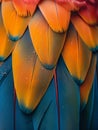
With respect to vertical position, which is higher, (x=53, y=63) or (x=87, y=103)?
(x=53, y=63)

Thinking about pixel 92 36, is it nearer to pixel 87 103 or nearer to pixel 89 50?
pixel 89 50

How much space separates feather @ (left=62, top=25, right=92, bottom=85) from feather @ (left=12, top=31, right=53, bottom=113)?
53 millimetres

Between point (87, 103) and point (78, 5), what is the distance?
24 centimetres

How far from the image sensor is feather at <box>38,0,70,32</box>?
1.13 meters

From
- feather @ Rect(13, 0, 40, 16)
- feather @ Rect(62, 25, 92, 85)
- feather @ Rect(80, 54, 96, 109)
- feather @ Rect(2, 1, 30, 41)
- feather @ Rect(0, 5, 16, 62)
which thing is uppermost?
feather @ Rect(13, 0, 40, 16)

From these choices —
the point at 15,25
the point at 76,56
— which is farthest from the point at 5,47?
the point at 76,56

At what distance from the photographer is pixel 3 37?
114cm

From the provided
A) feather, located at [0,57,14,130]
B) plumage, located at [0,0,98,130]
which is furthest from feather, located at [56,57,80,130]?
feather, located at [0,57,14,130]

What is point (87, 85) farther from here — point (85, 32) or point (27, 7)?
point (27, 7)

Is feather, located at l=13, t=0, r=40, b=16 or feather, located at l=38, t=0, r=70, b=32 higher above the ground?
feather, located at l=13, t=0, r=40, b=16

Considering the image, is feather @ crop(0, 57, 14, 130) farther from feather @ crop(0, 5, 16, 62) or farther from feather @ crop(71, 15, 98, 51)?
feather @ crop(71, 15, 98, 51)

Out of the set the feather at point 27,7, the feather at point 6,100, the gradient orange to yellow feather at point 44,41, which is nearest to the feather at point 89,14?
the gradient orange to yellow feather at point 44,41

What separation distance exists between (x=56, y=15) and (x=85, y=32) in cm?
8

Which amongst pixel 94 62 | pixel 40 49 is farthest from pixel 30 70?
pixel 94 62
